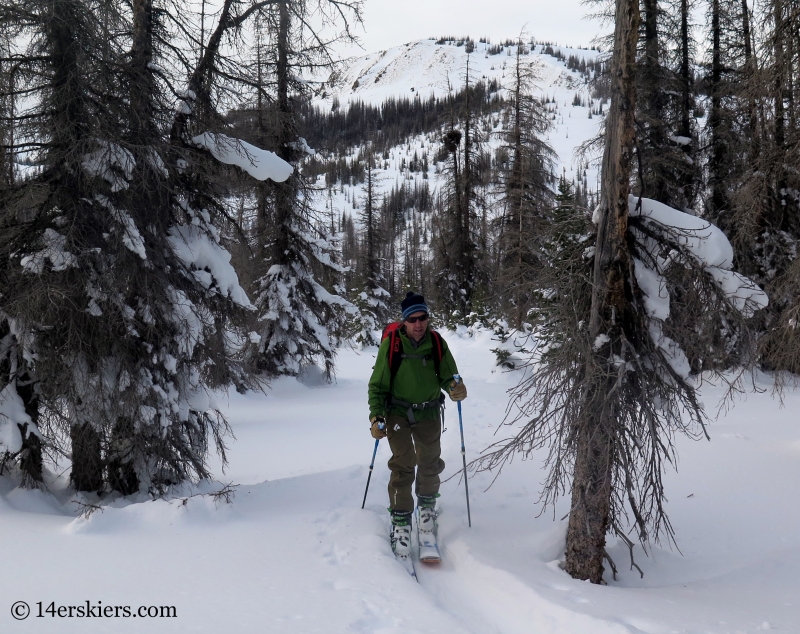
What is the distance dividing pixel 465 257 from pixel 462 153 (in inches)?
232

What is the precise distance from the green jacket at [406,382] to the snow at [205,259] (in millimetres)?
2504

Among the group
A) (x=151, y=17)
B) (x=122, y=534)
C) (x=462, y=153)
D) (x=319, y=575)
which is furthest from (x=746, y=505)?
(x=462, y=153)

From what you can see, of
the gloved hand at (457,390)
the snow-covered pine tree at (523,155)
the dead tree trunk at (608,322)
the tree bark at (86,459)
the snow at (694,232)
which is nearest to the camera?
the dead tree trunk at (608,322)

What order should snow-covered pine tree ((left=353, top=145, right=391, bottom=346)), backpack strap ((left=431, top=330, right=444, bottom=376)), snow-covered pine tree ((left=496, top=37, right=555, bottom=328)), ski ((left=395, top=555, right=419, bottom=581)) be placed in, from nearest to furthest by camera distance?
ski ((left=395, top=555, right=419, bottom=581))
backpack strap ((left=431, top=330, right=444, bottom=376))
snow-covered pine tree ((left=496, top=37, right=555, bottom=328))
snow-covered pine tree ((left=353, top=145, right=391, bottom=346))

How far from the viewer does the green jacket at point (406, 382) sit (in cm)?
472

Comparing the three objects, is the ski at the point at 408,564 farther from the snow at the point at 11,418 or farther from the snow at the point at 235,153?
the snow at the point at 235,153

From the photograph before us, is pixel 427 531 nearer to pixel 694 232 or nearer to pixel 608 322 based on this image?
pixel 608 322

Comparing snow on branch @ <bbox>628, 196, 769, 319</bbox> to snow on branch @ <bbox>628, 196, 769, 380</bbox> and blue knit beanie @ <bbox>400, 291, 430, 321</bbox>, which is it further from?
blue knit beanie @ <bbox>400, 291, 430, 321</bbox>

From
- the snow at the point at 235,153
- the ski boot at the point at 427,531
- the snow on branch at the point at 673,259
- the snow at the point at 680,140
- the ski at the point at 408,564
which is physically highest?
the snow at the point at 680,140

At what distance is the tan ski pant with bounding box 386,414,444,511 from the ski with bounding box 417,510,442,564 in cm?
25

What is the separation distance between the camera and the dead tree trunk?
12.5 feet

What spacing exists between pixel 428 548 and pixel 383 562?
19.8 inches

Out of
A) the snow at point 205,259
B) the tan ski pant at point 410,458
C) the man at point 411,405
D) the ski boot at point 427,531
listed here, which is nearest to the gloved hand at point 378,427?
the man at point 411,405

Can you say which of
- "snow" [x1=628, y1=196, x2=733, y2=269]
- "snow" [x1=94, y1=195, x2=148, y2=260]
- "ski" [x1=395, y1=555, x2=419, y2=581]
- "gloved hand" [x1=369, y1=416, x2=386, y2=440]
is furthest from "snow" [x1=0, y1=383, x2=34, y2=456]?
"snow" [x1=628, y1=196, x2=733, y2=269]
